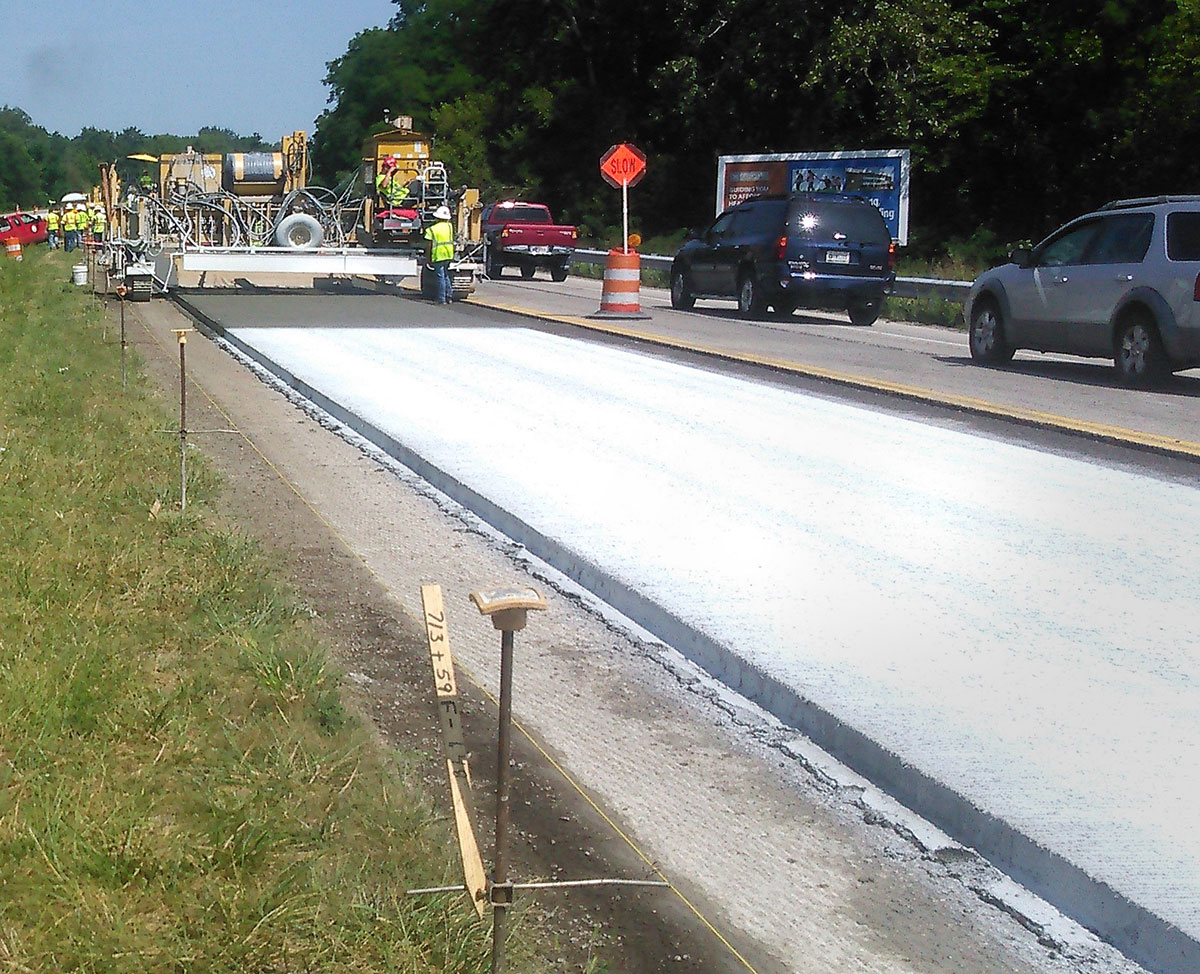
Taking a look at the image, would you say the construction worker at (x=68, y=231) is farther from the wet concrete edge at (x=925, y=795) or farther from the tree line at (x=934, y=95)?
the wet concrete edge at (x=925, y=795)

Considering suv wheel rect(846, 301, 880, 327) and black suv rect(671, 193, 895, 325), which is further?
suv wheel rect(846, 301, 880, 327)

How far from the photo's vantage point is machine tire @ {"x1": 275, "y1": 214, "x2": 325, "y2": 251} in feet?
95.6

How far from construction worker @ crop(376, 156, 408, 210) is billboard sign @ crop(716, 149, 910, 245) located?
8409 millimetres

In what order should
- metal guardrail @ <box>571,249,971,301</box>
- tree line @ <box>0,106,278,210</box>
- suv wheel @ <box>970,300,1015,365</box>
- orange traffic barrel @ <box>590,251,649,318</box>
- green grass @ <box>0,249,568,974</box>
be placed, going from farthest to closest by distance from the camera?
tree line @ <box>0,106,278,210</box>, metal guardrail @ <box>571,249,971,301</box>, orange traffic barrel @ <box>590,251,649,318</box>, suv wheel @ <box>970,300,1015,365</box>, green grass @ <box>0,249,568,974</box>

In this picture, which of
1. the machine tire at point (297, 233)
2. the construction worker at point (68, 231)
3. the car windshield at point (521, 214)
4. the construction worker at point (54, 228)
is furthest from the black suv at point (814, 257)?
the construction worker at point (54, 228)

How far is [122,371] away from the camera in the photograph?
14.7 metres

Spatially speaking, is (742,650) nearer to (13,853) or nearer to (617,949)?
(617,949)

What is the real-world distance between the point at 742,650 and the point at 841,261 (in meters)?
20.7

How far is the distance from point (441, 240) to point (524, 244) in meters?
13.7

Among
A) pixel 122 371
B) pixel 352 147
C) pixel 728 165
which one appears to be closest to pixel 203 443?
pixel 122 371

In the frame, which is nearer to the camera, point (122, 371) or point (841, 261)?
point (122, 371)

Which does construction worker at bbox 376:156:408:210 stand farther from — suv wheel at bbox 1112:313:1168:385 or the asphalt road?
suv wheel at bbox 1112:313:1168:385

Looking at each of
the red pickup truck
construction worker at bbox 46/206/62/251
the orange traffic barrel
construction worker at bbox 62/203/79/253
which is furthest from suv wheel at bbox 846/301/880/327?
construction worker at bbox 46/206/62/251

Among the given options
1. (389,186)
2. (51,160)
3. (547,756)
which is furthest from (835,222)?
(51,160)
